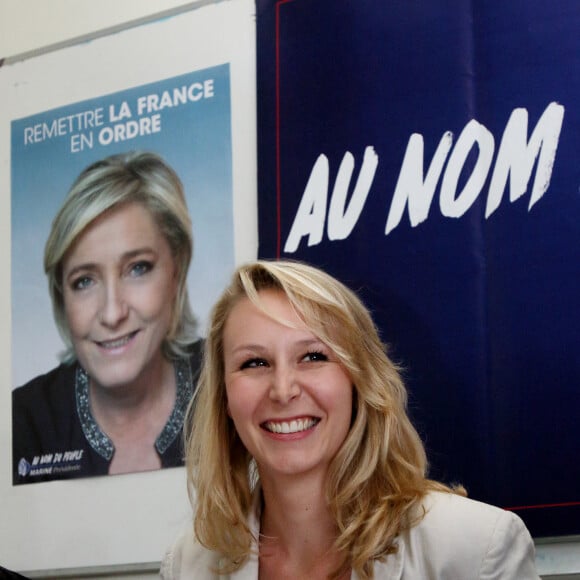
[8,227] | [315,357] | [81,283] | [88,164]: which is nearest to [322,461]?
[315,357]

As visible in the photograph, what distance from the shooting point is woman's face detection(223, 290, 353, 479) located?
58.5 inches

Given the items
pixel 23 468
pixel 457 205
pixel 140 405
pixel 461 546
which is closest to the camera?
pixel 461 546

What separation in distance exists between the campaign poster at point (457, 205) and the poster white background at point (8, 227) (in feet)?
0.37

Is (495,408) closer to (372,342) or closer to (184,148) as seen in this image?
(372,342)

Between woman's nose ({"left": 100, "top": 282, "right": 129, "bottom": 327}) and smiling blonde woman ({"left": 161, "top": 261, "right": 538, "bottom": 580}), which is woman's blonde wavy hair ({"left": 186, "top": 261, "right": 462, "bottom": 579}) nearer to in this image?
smiling blonde woman ({"left": 161, "top": 261, "right": 538, "bottom": 580})

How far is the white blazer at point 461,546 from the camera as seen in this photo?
4.49 feet

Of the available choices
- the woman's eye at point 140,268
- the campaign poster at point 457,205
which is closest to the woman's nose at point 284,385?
the campaign poster at point 457,205

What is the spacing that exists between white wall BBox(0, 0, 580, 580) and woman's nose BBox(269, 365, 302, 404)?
949 millimetres

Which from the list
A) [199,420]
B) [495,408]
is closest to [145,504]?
[199,420]

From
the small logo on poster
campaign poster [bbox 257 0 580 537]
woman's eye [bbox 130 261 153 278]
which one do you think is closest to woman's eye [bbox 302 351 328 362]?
campaign poster [bbox 257 0 580 537]

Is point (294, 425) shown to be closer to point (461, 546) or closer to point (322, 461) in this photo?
point (322, 461)

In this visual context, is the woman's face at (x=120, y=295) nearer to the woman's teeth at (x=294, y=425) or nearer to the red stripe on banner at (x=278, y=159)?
the red stripe on banner at (x=278, y=159)

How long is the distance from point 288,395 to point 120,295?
0.95 meters

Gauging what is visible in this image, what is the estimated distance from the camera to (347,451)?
1.50 meters
